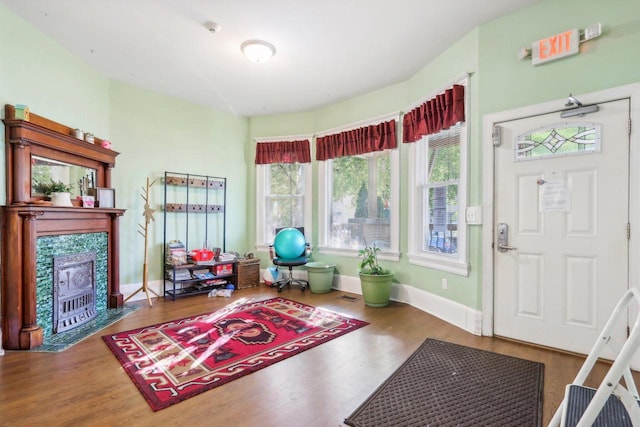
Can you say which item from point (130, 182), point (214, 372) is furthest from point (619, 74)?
point (130, 182)

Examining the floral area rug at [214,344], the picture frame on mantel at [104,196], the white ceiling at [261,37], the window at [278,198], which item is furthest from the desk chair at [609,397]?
the picture frame on mantel at [104,196]

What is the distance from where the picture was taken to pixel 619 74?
2.36 metres

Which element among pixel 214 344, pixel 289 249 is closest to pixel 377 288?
pixel 289 249

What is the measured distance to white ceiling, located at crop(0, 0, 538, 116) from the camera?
2.66m

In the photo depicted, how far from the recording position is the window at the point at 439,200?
3287 mm

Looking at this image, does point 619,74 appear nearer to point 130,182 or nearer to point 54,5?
point 54,5

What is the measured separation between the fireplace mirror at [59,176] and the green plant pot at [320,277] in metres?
2.87

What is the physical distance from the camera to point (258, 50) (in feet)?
10.4

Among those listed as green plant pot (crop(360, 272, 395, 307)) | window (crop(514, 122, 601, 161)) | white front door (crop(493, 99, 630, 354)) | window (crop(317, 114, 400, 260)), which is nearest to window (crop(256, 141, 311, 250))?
window (crop(317, 114, 400, 260))

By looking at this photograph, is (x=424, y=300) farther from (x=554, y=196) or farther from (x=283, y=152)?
(x=283, y=152)

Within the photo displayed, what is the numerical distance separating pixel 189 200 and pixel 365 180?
2.65m

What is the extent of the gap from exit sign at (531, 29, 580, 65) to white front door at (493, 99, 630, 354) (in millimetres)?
465

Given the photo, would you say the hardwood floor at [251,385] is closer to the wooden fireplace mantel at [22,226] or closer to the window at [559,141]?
the wooden fireplace mantel at [22,226]

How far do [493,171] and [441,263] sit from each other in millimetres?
1105
